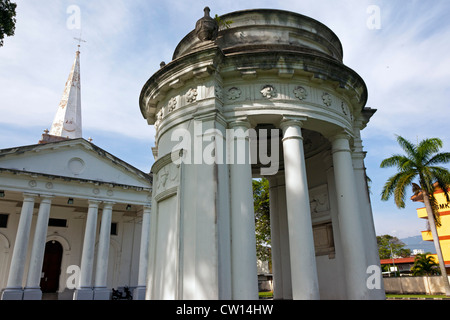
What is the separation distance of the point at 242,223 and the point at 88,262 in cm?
2091

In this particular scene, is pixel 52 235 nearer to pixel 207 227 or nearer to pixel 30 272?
pixel 30 272

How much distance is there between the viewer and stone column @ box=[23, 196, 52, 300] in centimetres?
2150

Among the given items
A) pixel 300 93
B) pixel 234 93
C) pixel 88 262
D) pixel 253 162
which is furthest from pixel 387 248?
pixel 234 93

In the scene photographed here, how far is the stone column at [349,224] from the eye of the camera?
25.1ft

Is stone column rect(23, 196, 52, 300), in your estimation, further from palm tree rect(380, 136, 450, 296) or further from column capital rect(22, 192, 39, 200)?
palm tree rect(380, 136, 450, 296)

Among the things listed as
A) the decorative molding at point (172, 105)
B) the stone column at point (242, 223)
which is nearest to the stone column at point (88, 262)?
the decorative molding at point (172, 105)

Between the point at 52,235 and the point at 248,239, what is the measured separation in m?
26.9

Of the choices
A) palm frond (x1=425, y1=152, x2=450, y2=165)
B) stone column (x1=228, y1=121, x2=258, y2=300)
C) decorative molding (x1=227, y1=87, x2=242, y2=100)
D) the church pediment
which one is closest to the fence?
palm frond (x1=425, y1=152, x2=450, y2=165)

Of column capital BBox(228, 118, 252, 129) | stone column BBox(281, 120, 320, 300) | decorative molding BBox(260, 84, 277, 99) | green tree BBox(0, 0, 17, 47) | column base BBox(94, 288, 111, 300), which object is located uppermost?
green tree BBox(0, 0, 17, 47)

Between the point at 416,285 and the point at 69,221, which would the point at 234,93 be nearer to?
the point at 416,285

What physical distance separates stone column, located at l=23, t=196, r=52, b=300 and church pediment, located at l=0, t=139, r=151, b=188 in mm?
2569
